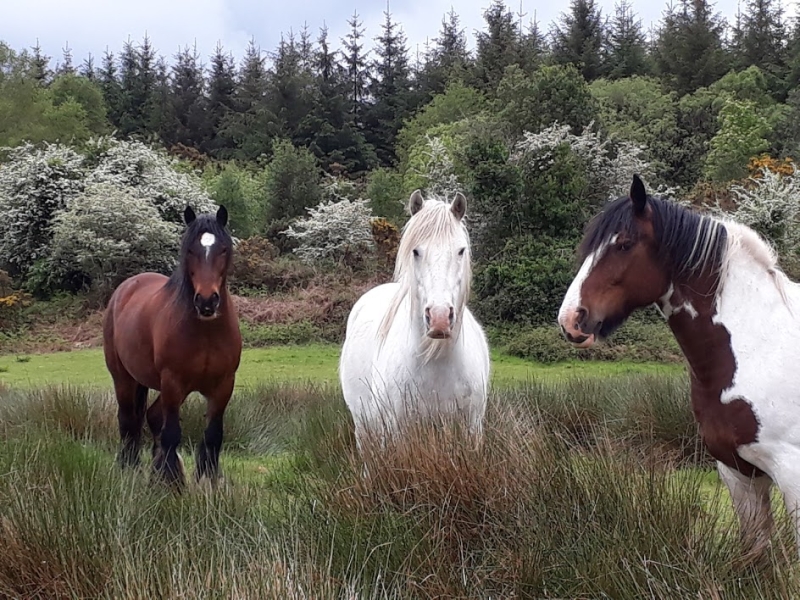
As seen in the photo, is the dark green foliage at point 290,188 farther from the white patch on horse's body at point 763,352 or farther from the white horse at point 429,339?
the white patch on horse's body at point 763,352

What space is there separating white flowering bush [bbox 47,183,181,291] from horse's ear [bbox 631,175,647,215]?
48.6 ft

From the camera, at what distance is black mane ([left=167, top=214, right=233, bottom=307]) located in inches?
192

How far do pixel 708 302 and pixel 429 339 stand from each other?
1.43 meters

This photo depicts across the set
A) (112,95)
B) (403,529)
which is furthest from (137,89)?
(403,529)

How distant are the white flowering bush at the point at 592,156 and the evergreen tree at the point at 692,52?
55.6 feet

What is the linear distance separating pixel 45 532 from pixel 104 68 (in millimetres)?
46796

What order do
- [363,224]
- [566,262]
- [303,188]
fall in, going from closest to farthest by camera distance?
1. [566,262]
2. [363,224]
3. [303,188]

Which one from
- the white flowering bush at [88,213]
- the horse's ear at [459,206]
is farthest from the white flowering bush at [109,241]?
the horse's ear at [459,206]

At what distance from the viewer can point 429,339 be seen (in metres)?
3.87

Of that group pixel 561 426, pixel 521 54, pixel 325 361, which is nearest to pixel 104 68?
pixel 521 54

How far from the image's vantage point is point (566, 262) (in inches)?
543

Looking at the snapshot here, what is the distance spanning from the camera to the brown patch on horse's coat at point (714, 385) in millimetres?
2875

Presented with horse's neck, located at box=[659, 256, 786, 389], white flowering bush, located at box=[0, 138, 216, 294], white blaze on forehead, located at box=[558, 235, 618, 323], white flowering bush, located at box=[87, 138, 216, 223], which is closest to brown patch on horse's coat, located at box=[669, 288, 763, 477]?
horse's neck, located at box=[659, 256, 786, 389]

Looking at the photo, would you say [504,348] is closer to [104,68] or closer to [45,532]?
[45,532]
